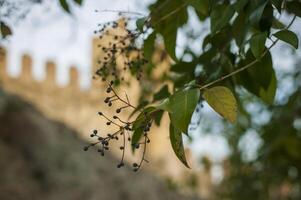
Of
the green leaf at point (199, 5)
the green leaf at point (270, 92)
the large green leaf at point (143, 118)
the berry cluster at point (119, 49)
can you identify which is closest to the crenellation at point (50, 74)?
the berry cluster at point (119, 49)

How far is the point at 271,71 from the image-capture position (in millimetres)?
1562

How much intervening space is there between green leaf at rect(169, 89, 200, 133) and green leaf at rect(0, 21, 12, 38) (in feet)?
2.33

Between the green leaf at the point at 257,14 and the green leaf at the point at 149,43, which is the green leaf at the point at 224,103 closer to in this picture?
the green leaf at the point at 257,14

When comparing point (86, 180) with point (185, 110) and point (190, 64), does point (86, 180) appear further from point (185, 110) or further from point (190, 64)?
point (185, 110)

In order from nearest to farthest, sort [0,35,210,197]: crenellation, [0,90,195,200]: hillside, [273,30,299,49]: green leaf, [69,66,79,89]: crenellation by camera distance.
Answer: [273,30,299,49]: green leaf, [0,90,195,200]: hillside, [0,35,210,197]: crenellation, [69,66,79,89]: crenellation

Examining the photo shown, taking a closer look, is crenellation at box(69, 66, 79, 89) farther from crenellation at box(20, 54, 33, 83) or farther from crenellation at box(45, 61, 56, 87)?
crenellation at box(20, 54, 33, 83)

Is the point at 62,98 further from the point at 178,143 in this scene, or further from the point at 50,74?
the point at 178,143

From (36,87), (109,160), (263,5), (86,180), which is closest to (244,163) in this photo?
(86,180)

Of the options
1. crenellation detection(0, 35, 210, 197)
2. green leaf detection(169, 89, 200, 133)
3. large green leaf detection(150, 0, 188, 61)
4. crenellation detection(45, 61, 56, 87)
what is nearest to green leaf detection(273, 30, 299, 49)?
green leaf detection(169, 89, 200, 133)

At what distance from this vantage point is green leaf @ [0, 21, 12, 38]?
1.76 meters

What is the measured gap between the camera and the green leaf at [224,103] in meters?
1.25

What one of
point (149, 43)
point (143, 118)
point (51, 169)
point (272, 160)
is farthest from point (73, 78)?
point (143, 118)

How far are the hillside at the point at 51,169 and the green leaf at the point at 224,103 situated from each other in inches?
277

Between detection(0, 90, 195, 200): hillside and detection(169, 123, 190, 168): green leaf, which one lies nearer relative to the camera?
detection(169, 123, 190, 168): green leaf
